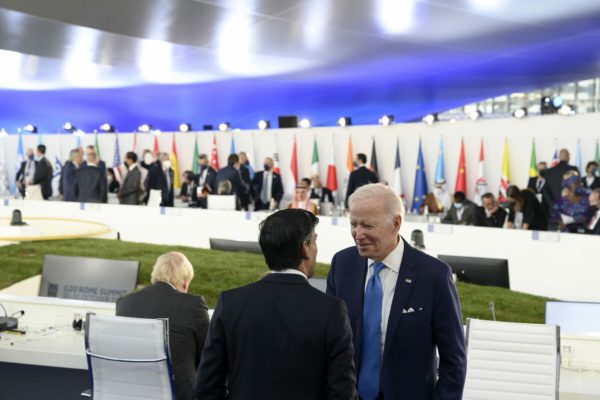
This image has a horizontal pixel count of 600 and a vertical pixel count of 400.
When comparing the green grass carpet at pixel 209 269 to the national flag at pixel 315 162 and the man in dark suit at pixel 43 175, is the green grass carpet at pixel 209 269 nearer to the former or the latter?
the man in dark suit at pixel 43 175

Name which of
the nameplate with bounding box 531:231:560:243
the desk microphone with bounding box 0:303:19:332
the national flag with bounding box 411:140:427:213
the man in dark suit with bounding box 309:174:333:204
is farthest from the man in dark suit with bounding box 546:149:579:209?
the desk microphone with bounding box 0:303:19:332

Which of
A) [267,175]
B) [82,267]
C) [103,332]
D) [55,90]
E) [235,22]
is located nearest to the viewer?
[103,332]

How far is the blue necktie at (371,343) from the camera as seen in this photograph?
2.77m

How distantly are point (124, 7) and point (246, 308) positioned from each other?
28.1ft

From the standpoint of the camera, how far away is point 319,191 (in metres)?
15.3

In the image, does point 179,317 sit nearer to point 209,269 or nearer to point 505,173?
point 209,269

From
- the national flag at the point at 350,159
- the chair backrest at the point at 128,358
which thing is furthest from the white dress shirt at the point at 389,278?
the national flag at the point at 350,159

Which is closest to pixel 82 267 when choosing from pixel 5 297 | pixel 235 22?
pixel 5 297

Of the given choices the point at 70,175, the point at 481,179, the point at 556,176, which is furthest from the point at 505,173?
the point at 70,175

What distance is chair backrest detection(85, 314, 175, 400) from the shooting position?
3662mm

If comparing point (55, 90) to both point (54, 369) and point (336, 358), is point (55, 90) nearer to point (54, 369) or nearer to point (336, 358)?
point (54, 369)

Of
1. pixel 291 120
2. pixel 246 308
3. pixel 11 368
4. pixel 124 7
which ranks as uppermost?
pixel 124 7

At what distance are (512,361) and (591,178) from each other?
9.32 metres

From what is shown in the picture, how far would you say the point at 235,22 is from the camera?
11117 millimetres
